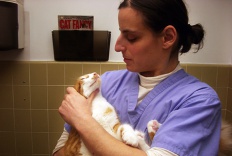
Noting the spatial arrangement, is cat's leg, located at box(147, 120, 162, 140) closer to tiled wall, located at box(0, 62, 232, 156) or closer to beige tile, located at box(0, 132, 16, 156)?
tiled wall, located at box(0, 62, 232, 156)

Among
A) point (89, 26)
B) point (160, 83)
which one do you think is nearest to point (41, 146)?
point (89, 26)

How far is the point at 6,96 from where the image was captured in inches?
64.2

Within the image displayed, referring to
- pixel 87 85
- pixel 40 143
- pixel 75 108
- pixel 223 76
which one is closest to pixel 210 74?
pixel 223 76

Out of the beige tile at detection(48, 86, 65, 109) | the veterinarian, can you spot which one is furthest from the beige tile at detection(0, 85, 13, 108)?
the veterinarian

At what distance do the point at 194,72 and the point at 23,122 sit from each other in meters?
1.25

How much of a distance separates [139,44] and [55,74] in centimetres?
93

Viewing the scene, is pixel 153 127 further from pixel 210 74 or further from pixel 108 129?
pixel 210 74

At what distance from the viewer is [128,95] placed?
0.94 metres

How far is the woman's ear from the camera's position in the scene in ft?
2.73

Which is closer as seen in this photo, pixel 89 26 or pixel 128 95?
pixel 128 95

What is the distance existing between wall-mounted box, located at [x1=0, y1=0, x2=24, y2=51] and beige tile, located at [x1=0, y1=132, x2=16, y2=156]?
0.63 m

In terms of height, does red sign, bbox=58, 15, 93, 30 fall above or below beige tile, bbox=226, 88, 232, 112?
above

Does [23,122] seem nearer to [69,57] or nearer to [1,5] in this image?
[69,57]

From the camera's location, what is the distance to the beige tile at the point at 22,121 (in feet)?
5.41
